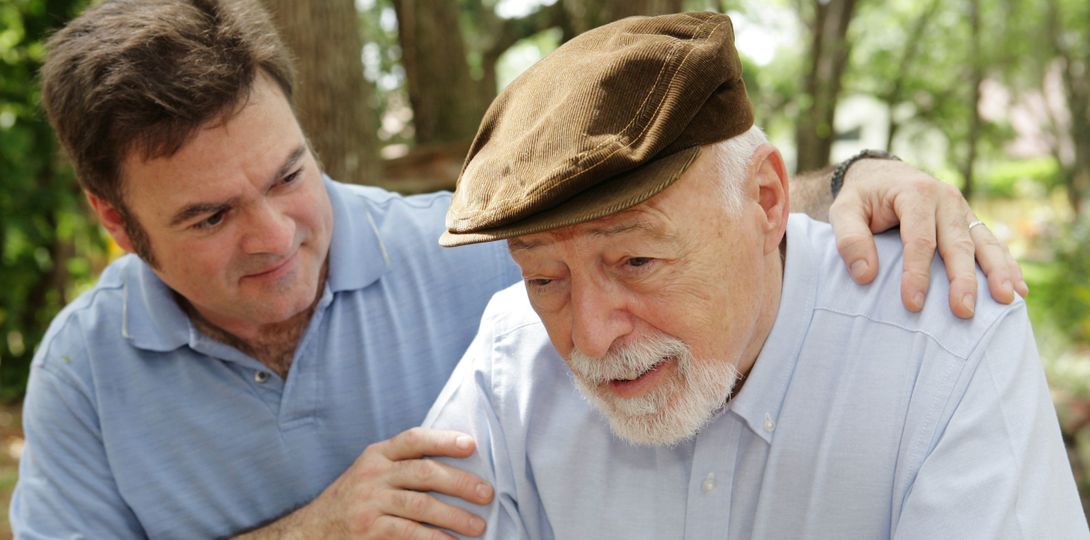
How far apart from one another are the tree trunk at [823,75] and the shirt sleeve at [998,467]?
1017 centimetres

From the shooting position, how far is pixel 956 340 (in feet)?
5.78

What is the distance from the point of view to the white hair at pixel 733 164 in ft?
5.79

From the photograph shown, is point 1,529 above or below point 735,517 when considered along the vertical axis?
below

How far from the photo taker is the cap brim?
5.31 feet

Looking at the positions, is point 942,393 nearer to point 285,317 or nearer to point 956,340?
point 956,340

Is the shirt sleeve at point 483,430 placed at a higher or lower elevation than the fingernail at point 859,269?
lower

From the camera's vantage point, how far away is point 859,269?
6.42ft

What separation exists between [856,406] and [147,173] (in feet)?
5.43

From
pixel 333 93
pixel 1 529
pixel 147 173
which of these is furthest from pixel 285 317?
pixel 1 529

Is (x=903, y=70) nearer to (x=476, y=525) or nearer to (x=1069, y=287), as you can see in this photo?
(x=1069, y=287)

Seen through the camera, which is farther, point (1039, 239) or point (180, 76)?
point (1039, 239)

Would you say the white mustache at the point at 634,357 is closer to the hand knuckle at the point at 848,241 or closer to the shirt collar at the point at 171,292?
the hand knuckle at the point at 848,241

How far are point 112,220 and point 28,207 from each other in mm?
4738

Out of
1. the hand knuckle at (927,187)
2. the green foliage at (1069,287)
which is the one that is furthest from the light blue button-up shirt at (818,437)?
the green foliage at (1069,287)
